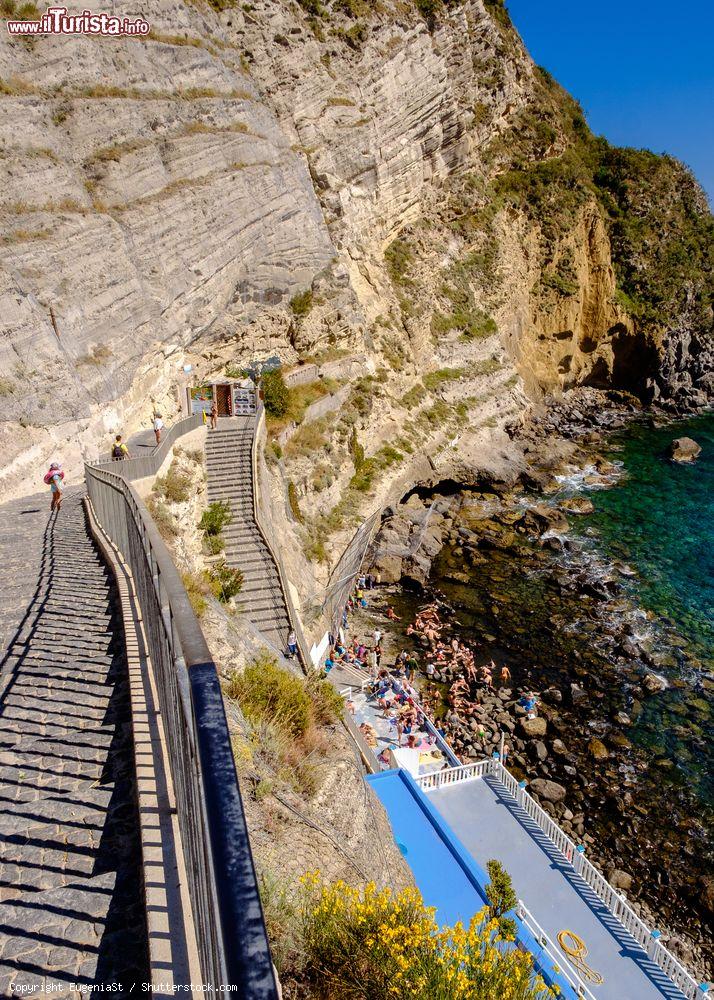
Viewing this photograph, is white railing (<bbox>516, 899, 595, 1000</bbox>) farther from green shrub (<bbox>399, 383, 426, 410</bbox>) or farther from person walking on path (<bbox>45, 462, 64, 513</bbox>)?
green shrub (<bbox>399, 383, 426, 410</bbox>)

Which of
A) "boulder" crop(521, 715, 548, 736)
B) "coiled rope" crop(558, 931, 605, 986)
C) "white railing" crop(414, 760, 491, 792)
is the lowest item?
"boulder" crop(521, 715, 548, 736)

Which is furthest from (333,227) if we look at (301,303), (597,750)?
(597,750)

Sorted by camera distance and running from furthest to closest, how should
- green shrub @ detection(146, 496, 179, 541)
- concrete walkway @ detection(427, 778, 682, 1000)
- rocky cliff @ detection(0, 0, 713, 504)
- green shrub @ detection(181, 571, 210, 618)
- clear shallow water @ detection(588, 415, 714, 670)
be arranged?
clear shallow water @ detection(588, 415, 714, 670) → rocky cliff @ detection(0, 0, 713, 504) → green shrub @ detection(146, 496, 179, 541) → concrete walkway @ detection(427, 778, 682, 1000) → green shrub @ detection(181, 571, 210, 618)

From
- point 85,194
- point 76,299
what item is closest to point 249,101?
point 85,194

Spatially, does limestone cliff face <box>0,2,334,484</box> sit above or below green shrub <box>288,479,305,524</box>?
above

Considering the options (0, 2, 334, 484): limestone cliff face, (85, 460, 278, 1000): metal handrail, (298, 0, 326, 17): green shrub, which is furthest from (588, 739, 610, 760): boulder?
(298, 0, 326, 17): green shrub

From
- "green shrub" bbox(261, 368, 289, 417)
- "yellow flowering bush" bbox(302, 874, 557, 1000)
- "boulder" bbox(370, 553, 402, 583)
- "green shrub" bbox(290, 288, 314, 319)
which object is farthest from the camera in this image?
"green shrub" bbox(290, 288, 314, 319)

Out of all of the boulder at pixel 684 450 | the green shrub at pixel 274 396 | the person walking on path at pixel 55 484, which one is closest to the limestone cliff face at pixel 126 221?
the person walking on path at pixel 55 484

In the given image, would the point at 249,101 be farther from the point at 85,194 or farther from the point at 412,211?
the point at 412,211
